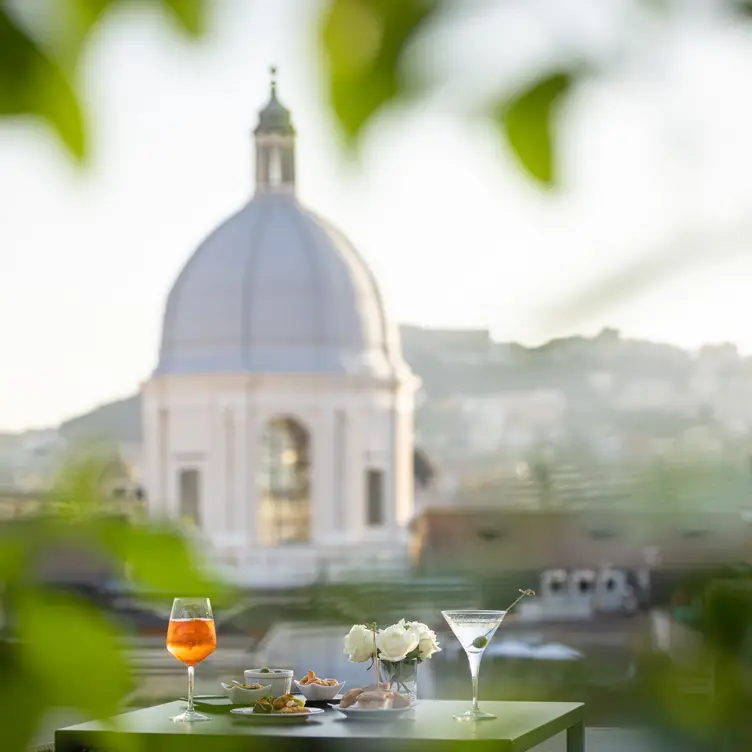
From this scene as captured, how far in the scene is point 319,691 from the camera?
431 centimetres

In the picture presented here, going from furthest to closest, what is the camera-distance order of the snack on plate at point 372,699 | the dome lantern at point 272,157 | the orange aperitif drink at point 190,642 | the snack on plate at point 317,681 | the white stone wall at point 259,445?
1. the white stone wall at point 259,445
2. the dome lantern at point 272,157
3. the snack on plate at point 317,681
4. the snack on plate at point 372,699
5. the orange aperitif drink at point 190,642

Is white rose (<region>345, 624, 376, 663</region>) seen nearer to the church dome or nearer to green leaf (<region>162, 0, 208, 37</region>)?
green leaf (<region>162, 0, 208, 37</region>)

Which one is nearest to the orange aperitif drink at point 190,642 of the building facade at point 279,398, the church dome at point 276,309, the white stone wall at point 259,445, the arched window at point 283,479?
the building facade at point 279,398

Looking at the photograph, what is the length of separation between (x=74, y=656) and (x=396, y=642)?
3553 mm

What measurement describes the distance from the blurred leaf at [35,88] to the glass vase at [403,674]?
11.9 ft

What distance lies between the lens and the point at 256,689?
3.97 m

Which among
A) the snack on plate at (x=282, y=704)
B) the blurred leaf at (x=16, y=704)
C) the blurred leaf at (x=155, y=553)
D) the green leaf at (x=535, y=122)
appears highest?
the green leaf at (x=535, y=122)

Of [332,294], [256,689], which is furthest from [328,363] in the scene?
[256,689]

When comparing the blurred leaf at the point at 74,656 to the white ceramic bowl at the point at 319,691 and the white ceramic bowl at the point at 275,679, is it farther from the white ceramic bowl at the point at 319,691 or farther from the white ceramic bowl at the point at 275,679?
the white ceramic bowl at the point at 319,691

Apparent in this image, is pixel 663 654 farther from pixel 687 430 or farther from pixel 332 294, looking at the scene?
pixel 332 294

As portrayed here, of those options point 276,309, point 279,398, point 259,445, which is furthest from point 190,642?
point 276,309

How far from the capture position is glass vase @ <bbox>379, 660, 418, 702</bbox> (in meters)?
4.04

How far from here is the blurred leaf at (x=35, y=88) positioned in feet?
1.50

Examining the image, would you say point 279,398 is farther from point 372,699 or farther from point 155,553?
point 155,553
